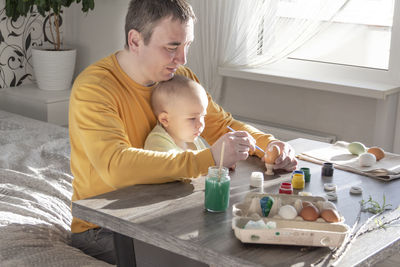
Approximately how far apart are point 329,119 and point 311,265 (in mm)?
2329

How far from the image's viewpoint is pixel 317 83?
338cm

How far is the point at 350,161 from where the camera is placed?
1977 mm

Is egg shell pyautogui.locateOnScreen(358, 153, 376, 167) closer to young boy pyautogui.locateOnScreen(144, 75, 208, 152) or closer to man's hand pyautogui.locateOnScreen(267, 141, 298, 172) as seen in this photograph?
man's hand pyautogui.locateOnScreen(267, 141, 298, 172)

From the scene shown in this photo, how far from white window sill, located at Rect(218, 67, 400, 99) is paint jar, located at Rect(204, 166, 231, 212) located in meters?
1.89

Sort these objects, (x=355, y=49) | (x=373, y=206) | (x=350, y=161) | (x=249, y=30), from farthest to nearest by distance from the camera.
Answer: (x=249, y=30), (x=355, y=49), (x=350, y=161), (x=373, y=206)

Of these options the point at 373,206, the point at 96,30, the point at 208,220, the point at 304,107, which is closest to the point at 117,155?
the point at 208,220

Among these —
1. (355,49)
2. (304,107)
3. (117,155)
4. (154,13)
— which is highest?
(154,13)

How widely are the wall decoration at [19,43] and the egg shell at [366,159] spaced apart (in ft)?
9.70

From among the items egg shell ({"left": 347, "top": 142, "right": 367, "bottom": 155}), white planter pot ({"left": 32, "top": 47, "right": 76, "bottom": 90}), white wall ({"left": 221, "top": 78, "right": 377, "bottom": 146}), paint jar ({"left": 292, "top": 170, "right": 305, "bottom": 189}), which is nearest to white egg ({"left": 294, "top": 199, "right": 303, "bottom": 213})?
paint jar ({"left": 292, "top": 170, "right": 305, "bottom": 189})

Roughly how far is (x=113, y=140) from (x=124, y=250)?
0.31 meters

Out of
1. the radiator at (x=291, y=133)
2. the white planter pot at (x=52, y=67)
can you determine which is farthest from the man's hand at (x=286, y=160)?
the white planter pot at (x=52, y=67)

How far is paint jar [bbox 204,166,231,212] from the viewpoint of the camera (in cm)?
148

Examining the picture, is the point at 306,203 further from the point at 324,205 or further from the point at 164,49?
the point at 164,49

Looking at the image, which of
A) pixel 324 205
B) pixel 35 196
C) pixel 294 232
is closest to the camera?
pixel 294 232
